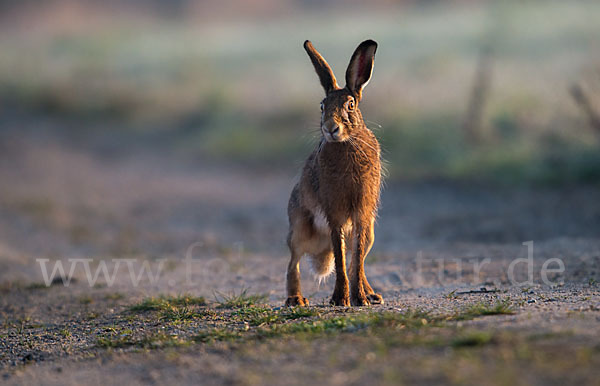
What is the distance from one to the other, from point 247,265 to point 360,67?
355 centimetres

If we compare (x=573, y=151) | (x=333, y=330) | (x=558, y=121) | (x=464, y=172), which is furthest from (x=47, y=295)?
(x=558, y=121)

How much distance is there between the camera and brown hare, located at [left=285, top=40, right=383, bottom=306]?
5.61m

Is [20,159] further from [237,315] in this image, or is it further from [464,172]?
[237,315]

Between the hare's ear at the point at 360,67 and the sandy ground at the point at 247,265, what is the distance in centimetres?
168

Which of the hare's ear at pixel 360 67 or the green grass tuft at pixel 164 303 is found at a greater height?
the hare's ear at pixel 360 67

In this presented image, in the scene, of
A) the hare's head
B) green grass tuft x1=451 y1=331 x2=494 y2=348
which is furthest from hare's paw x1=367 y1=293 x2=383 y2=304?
green grass tuft x1=451 y1=331 x2=494 y2=348

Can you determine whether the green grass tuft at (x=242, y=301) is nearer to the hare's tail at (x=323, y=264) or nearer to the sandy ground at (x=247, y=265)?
the sandy ground at (x=247, y=265)

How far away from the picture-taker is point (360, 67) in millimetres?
5738

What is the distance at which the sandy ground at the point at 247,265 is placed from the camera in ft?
13.2

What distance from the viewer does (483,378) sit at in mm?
3523

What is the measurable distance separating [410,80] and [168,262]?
1129cm

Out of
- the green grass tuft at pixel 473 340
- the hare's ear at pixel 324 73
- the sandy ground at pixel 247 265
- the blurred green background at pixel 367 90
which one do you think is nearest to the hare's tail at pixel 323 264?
the sandy ground at pixel 247 265

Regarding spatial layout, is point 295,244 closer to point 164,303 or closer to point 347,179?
point 347,179

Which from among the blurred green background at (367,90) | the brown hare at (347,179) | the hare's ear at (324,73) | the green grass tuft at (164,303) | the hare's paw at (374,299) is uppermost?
the blurred green background at (367,90)
